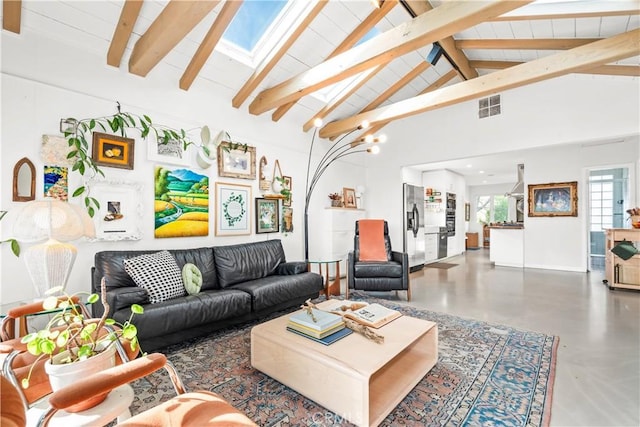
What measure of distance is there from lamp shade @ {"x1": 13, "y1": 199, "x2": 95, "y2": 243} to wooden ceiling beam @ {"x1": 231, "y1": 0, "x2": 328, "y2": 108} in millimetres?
2359

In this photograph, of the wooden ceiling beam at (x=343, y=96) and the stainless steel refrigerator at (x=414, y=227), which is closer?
the wooden ceiling beam at (x=343, y=96)

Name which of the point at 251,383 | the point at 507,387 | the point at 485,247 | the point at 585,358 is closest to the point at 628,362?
the point at 585,358

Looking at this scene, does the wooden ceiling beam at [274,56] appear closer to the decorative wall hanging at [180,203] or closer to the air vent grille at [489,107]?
the decorative wall hanging at [180,203]

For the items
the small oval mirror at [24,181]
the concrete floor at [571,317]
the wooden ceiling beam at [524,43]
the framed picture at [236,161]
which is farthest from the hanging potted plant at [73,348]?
the wooden ceiling beam at [524,43]

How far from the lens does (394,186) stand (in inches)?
243

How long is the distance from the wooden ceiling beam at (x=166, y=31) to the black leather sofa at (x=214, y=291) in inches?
72.3

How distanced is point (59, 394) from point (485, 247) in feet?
37.3

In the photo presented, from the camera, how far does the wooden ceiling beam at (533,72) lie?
9.74 ft

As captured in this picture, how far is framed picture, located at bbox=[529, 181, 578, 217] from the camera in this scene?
5.84 metres

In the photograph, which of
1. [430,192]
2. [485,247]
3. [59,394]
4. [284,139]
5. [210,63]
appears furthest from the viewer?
[485,247]

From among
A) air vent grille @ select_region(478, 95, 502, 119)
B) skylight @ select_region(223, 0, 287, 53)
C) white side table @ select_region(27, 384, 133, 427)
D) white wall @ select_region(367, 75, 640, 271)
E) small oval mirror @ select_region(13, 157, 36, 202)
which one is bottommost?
Answer: white side table @ select_region(27, 384, 133, 427)

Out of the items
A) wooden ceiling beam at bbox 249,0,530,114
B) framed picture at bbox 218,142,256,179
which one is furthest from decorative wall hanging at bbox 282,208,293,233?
wooden ceiling beam at bbox 249,0,530,114

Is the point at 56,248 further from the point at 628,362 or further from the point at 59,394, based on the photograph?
the point at 628,362

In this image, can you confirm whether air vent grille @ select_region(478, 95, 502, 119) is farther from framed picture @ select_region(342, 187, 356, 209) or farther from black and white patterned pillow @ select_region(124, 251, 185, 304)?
black and white patterned pillow @ select_region(124, 251, 185, 304)
